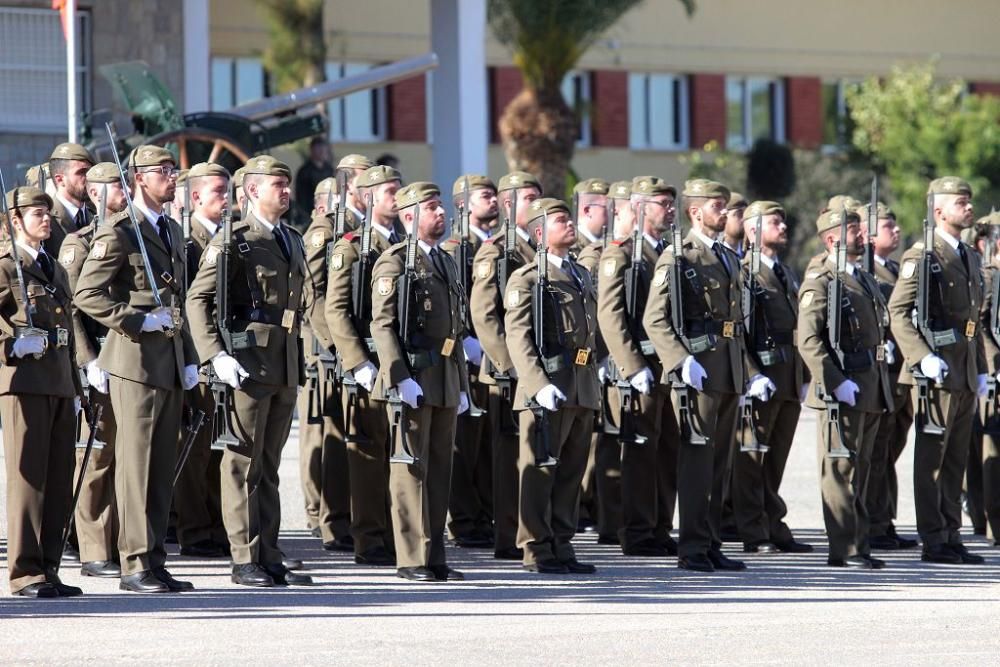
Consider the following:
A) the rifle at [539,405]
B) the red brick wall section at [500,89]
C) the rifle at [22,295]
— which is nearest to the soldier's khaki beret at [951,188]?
the rifle at [539,405]

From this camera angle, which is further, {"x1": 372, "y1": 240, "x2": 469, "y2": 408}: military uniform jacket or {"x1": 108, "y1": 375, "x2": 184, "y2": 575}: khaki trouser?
{"x1": 372, "y1": 240, "x2": 469, "y2": 408}: military uniform jacket

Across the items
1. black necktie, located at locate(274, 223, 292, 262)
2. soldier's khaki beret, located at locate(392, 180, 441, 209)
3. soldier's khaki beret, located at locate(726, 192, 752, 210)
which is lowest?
black necktie, located at locate(274, 223, 292, 262)

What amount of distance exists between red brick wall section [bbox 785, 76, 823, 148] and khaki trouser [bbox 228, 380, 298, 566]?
82.8 feet

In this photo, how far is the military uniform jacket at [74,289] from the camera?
30.5ft

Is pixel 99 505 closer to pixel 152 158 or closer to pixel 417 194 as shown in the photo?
pixel 152 158

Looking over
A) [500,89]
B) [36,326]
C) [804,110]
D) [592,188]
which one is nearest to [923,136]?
[804,110]

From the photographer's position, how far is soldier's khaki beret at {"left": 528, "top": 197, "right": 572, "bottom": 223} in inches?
392

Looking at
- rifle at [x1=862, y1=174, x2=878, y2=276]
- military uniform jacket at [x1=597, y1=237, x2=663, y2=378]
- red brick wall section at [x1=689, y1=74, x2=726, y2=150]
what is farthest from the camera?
red brick wall section at [x1=689, y1=74, x2=726, y2=150]

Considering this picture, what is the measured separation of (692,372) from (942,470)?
6.23 feet

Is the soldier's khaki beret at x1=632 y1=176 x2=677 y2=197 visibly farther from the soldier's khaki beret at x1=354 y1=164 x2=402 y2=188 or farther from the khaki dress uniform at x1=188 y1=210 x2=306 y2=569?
the khaki dress uniform at x1=188 y1=210 x2=306 y2=569

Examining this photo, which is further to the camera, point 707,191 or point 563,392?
point 707,191

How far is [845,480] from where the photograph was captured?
1020 centimetres

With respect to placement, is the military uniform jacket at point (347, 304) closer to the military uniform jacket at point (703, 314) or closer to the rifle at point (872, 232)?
the military uniform jacket at point (703, 314)

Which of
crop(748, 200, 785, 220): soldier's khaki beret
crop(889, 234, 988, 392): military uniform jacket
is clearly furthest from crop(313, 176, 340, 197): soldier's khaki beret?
crop(889, 234, 988, 392): military uniform jacket
